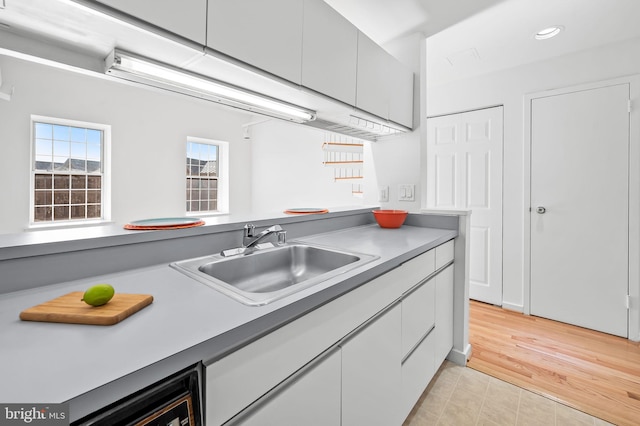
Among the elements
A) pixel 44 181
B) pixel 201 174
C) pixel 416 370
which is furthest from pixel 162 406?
pixel 201 174

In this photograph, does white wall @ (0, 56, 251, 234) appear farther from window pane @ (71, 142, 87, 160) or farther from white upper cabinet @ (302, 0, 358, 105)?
white upper cabinet @ (302, 0, 358, 105)

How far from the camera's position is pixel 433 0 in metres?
1.87

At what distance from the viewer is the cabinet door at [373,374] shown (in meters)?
0.93

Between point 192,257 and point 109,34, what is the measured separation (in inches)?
31.2

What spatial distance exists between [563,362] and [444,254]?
1.25m

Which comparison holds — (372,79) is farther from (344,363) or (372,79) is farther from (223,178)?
(223,178)

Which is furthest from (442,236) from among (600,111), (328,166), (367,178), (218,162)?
(218,162)

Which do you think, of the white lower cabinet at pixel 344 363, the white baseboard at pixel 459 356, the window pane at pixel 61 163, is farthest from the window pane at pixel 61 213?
the white baseboard at pixel 459 356

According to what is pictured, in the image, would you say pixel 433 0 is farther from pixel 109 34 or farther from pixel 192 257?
pixel 192 257

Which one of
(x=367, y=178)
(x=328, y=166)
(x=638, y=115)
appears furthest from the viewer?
(x=328, y=166)

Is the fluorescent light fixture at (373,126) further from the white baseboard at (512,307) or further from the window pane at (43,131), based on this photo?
the window pane at (43,131)

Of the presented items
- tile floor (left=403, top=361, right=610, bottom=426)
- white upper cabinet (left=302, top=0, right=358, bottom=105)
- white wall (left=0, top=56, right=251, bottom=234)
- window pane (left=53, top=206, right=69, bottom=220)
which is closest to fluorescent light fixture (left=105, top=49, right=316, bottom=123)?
white upper cabinet (left=302, top=0, right=358, bottom=105)

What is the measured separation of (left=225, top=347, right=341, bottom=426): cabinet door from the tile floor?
36.2 inches

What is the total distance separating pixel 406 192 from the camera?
2.27 m
